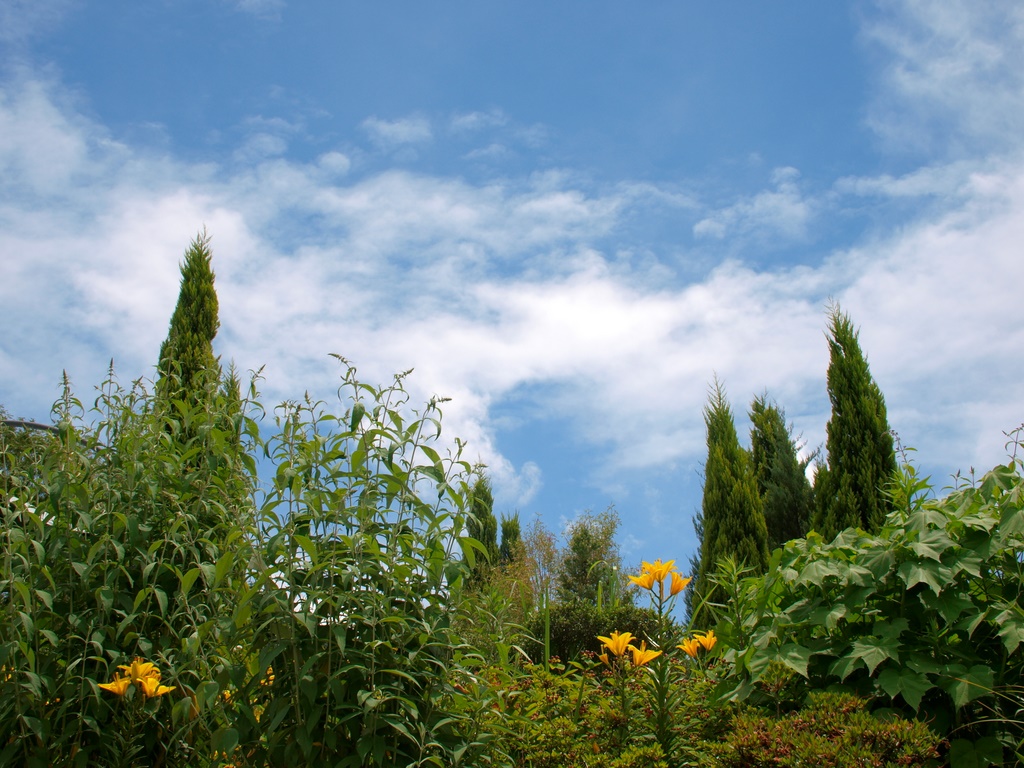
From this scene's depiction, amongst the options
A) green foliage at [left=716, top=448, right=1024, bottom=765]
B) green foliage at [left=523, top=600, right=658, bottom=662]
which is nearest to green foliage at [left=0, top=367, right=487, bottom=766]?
green foliage at [left=716, top=448, right=1024, bottom=765]

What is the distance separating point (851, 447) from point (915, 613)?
5.12 m

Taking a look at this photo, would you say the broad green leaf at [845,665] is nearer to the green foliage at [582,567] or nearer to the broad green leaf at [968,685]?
the broad green leaf at [968,685]

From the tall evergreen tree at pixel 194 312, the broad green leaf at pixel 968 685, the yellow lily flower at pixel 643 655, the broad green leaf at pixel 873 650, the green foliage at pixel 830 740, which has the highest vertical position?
the tall evergreen tree at pixel 194 312

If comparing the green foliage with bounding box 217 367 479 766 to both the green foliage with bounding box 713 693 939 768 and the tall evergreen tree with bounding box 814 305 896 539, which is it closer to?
the green foliage with bounding box 713 693 939 768

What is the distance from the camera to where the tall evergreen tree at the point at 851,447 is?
726 cm

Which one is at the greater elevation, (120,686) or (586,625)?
(586,625)

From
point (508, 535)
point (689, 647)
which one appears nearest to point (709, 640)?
point (689, 647)

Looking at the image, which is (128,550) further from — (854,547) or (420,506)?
(854,547)

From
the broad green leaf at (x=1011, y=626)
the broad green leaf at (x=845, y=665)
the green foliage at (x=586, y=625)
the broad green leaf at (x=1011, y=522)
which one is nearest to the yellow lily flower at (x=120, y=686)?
the broad green leaf at (x=845, y=665)

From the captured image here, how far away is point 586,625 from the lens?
7.69m

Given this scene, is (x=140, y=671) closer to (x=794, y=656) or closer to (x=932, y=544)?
(x=794, y=656)

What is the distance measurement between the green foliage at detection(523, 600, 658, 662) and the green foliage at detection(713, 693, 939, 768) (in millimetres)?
4890

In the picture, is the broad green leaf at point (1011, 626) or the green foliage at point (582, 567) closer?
the broad green leaf at point (1011, 626)

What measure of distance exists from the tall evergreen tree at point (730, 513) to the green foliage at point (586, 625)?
0.62 m
